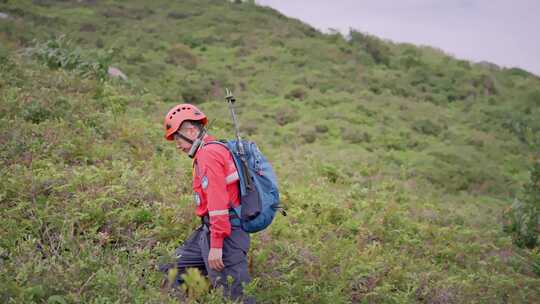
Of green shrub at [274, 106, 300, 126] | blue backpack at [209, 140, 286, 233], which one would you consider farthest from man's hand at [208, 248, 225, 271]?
Answer: green shrub at [274, 106, 300, 126]

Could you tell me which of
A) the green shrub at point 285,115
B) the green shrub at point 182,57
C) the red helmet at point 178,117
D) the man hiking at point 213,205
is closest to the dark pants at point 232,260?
the man hiking at point 213,205

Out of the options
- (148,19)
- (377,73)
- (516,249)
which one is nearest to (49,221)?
(516,249)

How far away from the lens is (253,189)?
13.9 ft

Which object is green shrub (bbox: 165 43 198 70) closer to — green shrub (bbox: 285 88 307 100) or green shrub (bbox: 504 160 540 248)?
green shrub (bbox: 285 88 307 100)

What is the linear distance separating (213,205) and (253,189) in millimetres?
391

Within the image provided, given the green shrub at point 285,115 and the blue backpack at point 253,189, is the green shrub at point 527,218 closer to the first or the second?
the green shrub at point 285,115

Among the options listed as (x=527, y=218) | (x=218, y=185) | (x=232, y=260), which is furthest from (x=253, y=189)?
(x=527, y=218)

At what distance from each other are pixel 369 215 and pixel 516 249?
287 centimetres

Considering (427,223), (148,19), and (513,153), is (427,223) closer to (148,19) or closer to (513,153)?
(513,153)

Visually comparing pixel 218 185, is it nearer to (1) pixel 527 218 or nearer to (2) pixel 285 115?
(1) pixel 527 218

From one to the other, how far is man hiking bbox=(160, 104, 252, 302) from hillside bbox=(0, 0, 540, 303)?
30 cm

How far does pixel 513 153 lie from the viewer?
49.1 feet

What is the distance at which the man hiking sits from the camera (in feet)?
13.4

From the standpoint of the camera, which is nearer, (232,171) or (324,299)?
(232,171)
